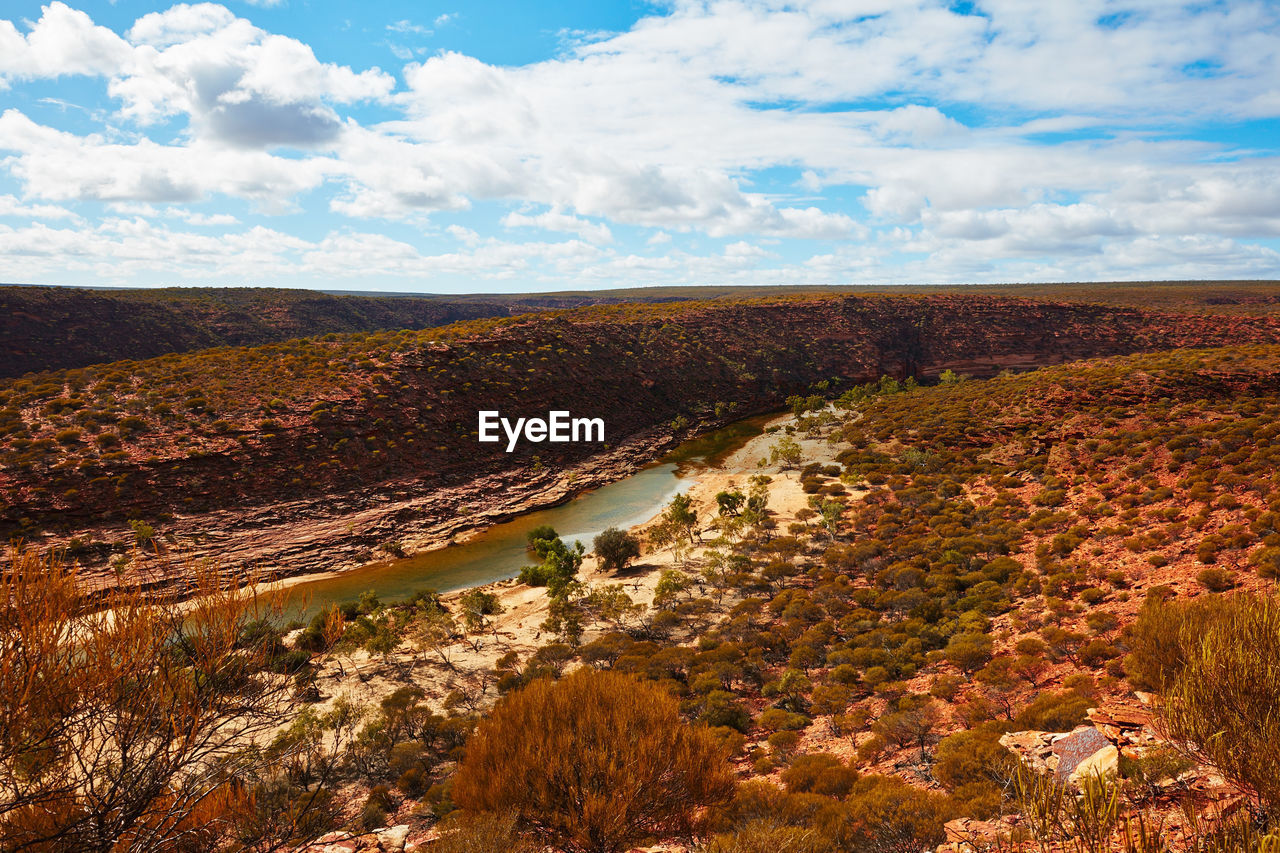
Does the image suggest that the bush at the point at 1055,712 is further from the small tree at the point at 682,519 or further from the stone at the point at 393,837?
the small tree at the point at 682,519

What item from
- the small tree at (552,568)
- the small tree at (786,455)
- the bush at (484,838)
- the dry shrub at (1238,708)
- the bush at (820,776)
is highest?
the dry shrub at (1238,708)

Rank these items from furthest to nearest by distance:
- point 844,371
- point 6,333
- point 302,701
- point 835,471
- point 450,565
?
1. point 844,371
2. point 6,333
3. point 835,471
4. point 450,565
5. point 302,701

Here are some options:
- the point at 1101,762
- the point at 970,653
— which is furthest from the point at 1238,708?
the point at 970,653

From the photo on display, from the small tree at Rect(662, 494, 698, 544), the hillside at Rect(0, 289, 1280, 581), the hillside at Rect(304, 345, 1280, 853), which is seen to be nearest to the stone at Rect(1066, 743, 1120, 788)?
the hillside at Rect(304, 345, 1280, 853)

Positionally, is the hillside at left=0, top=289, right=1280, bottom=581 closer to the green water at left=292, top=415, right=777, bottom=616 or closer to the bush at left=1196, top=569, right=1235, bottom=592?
the green water at left=292, top=415, right=777, bottom=616

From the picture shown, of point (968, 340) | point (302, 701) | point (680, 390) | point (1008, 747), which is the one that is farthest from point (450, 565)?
point (968, 340)

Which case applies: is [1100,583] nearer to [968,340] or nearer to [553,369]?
[553,369]

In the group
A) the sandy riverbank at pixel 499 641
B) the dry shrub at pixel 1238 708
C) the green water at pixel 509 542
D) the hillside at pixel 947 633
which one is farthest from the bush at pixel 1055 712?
the green water at pixel 509 542
